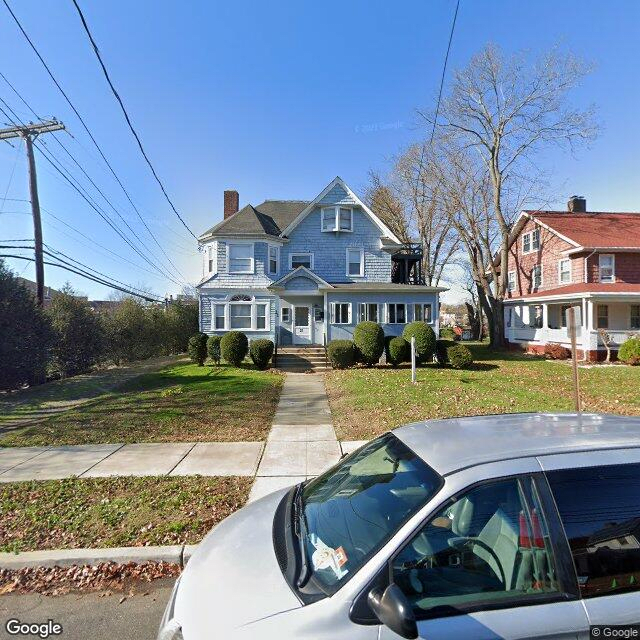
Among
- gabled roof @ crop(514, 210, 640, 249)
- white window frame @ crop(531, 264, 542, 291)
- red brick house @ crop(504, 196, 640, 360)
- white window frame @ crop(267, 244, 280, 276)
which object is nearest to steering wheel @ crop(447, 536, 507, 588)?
white window frame @ crop(267, 244, 280, 276)

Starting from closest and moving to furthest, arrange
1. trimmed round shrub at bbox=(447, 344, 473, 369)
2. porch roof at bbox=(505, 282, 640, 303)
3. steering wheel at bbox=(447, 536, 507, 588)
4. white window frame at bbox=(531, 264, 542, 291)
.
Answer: steering wheel at bbox=(447, 536, 507, 588) < trimmed round shrub at bbox=(447, 344, 473, 369) < porch roof at bbox=(505, 282, 640, 303) < white window frame at bbox=(531, 264, 542, 291)

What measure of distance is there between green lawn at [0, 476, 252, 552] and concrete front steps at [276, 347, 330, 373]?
12.6 meters

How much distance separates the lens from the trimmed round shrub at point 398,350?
1761cm

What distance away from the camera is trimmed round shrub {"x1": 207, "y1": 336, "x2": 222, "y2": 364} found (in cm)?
1869

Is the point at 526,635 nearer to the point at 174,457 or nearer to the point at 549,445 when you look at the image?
the point at 549,445

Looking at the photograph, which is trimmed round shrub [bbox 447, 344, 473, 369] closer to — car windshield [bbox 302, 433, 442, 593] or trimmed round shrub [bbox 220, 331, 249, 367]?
trimmed round shrub [bbox 220, 331, 249, 367]

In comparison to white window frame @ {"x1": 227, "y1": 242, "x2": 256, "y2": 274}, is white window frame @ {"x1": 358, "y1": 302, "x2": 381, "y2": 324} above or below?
below

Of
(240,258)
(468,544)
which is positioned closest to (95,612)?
(468,544)

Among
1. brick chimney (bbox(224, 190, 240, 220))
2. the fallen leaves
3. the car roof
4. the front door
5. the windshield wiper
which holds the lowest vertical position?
the fallen leaves

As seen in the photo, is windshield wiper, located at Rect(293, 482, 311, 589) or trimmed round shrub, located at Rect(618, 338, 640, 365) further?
trimmed round shrub, located at Rect(618, 338, 640, 365)

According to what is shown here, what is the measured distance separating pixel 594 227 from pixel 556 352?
378 inches

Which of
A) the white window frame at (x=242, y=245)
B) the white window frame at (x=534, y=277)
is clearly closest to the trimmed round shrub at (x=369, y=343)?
the white window frame at (x=242, y=245)

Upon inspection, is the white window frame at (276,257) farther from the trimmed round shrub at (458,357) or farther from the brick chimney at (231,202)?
the trimmed round shrub at (458,357)

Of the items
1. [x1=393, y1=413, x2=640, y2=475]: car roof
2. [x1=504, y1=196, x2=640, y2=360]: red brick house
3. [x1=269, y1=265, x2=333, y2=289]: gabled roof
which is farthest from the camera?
[x1=504, y1=196, x2=640, y2=360]: red brick house
